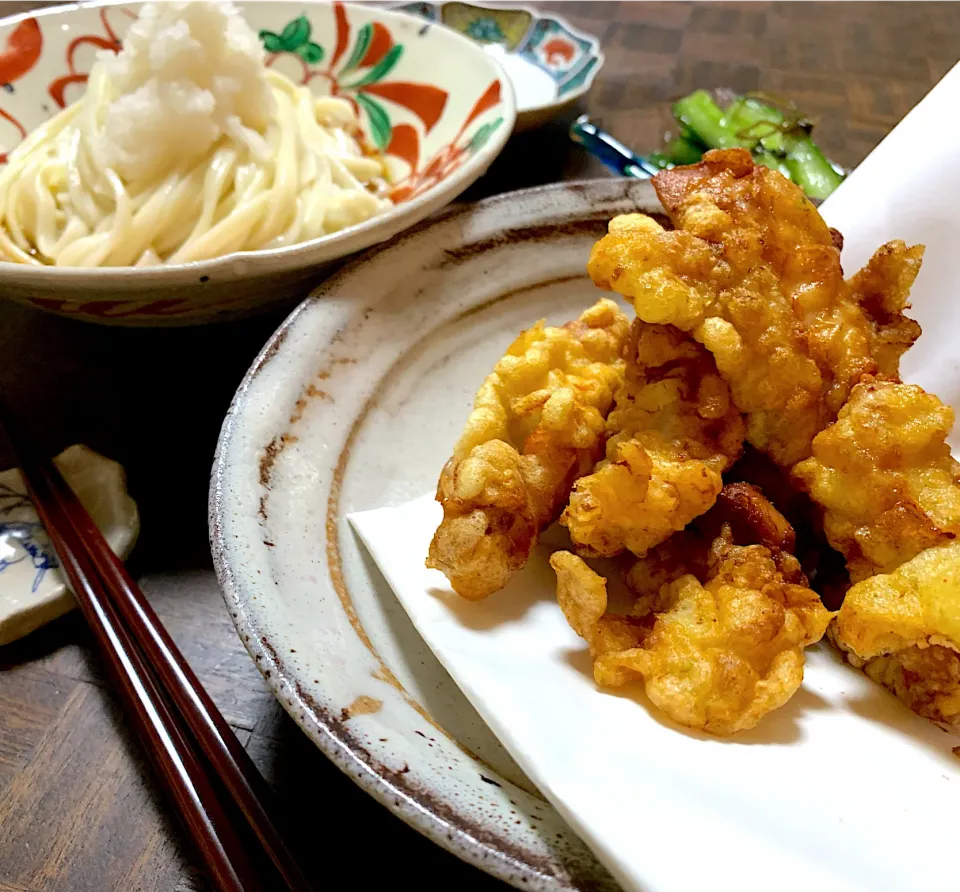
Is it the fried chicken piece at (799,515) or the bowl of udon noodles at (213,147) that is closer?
the fried chicken piece at (799,515)

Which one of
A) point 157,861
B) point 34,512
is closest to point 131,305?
point 34,512

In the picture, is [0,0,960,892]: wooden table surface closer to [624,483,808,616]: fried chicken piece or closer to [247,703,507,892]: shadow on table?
[247,703,507,892]: shadow on table

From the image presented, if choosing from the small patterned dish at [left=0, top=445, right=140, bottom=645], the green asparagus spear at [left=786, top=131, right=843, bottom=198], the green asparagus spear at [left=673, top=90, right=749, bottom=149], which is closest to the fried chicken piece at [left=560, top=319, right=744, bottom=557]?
the small patterned dish at [left=0, top=445, right=140, bottom=645]

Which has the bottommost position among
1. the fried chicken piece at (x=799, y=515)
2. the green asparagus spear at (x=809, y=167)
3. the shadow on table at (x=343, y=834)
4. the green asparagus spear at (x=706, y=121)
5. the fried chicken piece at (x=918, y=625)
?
the shadow on table at (x=343, y=834)

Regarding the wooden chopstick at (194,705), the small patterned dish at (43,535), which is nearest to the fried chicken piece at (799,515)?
the wooden chopstick at (194,705)

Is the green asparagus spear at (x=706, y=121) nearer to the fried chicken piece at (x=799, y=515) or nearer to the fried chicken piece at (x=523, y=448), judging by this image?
the fried chicken piece at (x=523, y=448)

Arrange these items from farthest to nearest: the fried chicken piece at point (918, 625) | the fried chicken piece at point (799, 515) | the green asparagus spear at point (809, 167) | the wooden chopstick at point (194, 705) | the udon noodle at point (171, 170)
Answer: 1. the green asparagus spear at point (809, 167)
2. the udon noodle at point (171, 170)
3. the fried chicken piece at point (799, 515)
4. the wooden chopstick at point (194, 705)
5. the fried chicken piece at point (918, 625)
